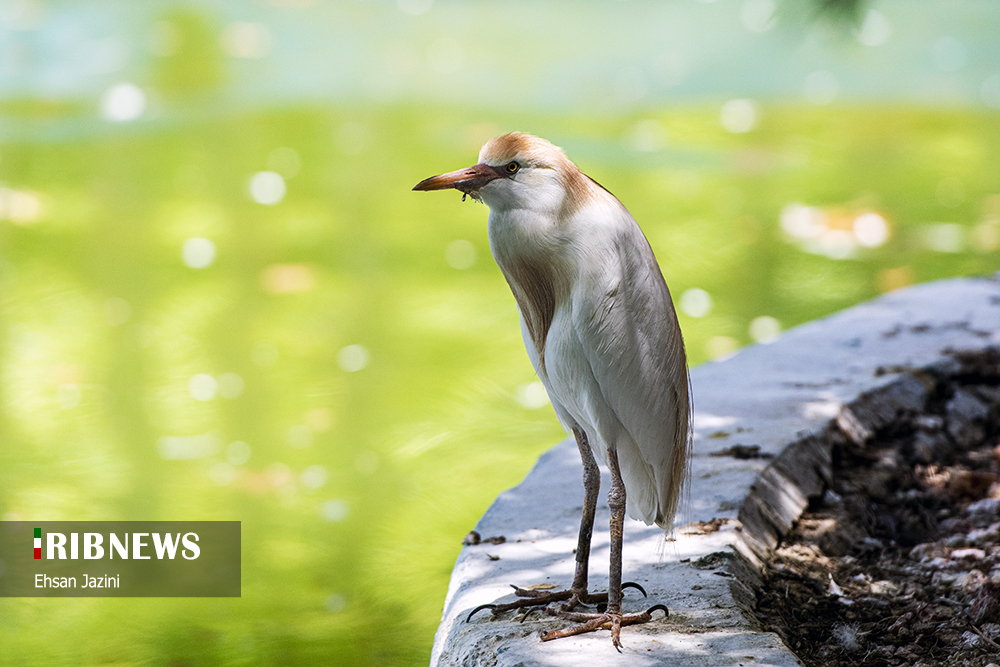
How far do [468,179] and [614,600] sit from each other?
695 mm

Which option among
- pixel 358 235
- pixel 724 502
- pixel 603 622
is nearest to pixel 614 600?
pixel 603 622

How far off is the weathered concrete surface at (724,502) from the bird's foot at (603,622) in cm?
1

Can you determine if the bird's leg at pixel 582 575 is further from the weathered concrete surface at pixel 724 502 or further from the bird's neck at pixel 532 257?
the bird's neck at pixel 532 257

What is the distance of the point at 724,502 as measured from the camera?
2059 millimetres

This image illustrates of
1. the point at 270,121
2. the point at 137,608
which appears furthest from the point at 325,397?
the point at 270,121

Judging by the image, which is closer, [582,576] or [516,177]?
[516,177]

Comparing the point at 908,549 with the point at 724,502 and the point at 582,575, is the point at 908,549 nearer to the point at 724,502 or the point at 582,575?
the point at 724,502

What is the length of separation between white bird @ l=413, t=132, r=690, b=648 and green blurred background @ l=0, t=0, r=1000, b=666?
2.64ft

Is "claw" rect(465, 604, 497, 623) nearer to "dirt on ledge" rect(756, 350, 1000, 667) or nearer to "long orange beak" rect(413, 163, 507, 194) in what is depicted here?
"dirt on ledge" rect(756, 350, 1000, 667)

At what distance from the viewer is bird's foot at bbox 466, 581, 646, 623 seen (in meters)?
1.70

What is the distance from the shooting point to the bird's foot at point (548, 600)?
1.70 meters

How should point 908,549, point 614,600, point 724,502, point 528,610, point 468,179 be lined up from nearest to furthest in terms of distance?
point 468,179 < point 614,600 < point 528,610 < point 724,502 < point 908,549

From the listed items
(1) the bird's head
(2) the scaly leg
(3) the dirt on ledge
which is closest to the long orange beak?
(1) the bird's head

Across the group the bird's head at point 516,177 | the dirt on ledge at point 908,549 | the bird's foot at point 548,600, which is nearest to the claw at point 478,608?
the bird's foot at point 548,600
